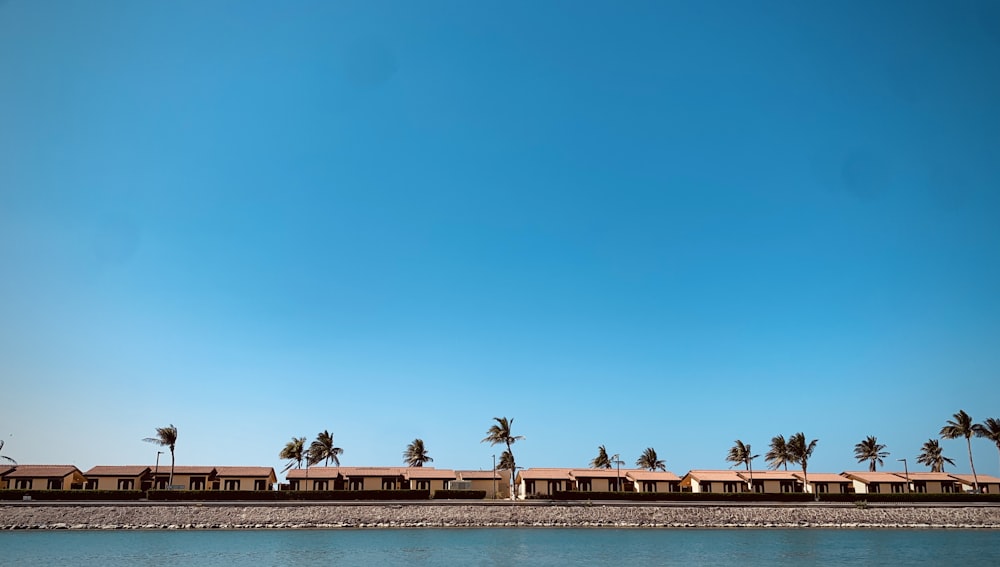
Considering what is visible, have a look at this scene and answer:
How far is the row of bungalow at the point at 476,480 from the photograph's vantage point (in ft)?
274

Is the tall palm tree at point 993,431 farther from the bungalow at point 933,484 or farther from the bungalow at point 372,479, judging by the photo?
the bungalow at point 372,479

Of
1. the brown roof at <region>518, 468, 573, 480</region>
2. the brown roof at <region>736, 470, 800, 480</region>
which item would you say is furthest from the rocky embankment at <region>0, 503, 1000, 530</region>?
the brown roof at <region>736, 470, 800, 480</region>

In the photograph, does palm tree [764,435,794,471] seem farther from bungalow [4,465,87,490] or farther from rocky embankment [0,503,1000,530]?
bungalow [4,465,87,490]

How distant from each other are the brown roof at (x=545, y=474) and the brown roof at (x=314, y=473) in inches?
901

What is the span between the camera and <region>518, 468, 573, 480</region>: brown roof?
86562mm

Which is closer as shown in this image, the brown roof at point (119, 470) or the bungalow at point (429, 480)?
the brown roof at point (119, 470)

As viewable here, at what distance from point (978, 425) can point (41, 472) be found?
118m

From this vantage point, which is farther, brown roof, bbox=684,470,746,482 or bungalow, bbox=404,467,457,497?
brown roof, bbox=684,470,746,482

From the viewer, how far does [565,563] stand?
43.1 m

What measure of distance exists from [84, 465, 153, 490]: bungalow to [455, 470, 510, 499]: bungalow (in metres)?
37.6

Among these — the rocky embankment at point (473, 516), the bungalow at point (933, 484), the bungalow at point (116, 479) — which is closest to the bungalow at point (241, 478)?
the bungalow at point (116, 479)

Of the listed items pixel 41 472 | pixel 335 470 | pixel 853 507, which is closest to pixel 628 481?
pixel 853 507

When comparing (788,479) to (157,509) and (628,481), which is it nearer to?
(628,481)

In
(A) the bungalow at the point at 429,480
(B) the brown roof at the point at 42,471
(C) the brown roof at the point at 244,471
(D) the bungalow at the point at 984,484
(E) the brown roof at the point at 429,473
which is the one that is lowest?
(D) the bungalow at the point at 984,484
